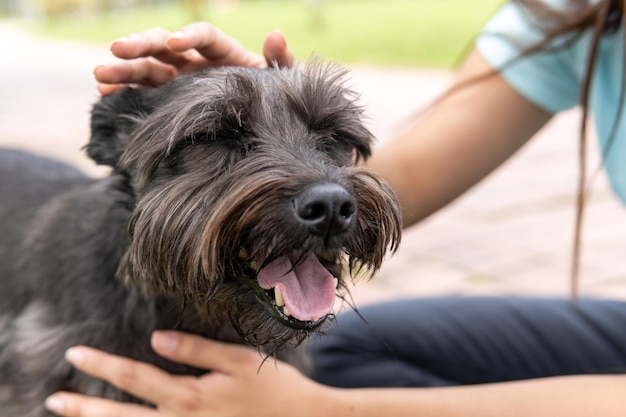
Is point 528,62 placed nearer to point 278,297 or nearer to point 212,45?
point 212,45

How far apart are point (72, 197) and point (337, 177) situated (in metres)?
1.50

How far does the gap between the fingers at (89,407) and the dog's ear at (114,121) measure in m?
0.87

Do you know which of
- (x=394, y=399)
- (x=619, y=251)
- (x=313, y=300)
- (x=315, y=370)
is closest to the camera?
(x=313, y=300)

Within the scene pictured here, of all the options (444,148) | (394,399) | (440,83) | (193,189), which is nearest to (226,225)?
(193,189)

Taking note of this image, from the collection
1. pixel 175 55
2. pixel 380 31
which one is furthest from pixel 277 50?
pixel 380 31

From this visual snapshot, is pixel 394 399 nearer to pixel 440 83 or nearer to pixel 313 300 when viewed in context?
pixel 313 300

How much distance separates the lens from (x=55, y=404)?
106 inches

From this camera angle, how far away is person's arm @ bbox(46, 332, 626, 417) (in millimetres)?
2279

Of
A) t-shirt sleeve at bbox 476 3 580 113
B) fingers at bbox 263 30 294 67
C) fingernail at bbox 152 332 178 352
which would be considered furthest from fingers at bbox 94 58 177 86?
t-shirt sleeve at bbox 476 3 580 113

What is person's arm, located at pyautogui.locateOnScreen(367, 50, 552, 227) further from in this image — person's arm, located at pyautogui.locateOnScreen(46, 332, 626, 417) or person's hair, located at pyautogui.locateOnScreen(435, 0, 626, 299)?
person's arm, located at pyautogui.locateOnScreen(46, 332, 626, 417)

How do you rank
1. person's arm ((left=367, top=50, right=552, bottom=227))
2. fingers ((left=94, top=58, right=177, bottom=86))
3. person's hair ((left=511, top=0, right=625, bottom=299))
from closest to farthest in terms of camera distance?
1. fingers ((left=94, top=58, right=177, bottom=86))
2. person's hair ((left=511, top=0, right=625, bottom=299))
3. person's arm ((left=367, top=50, right=552, bottom=227))

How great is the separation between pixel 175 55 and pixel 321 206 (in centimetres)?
106

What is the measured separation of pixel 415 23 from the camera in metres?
24.5

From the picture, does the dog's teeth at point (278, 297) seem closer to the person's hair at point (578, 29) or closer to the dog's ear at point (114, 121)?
the dog's ear at point (114, 121)
